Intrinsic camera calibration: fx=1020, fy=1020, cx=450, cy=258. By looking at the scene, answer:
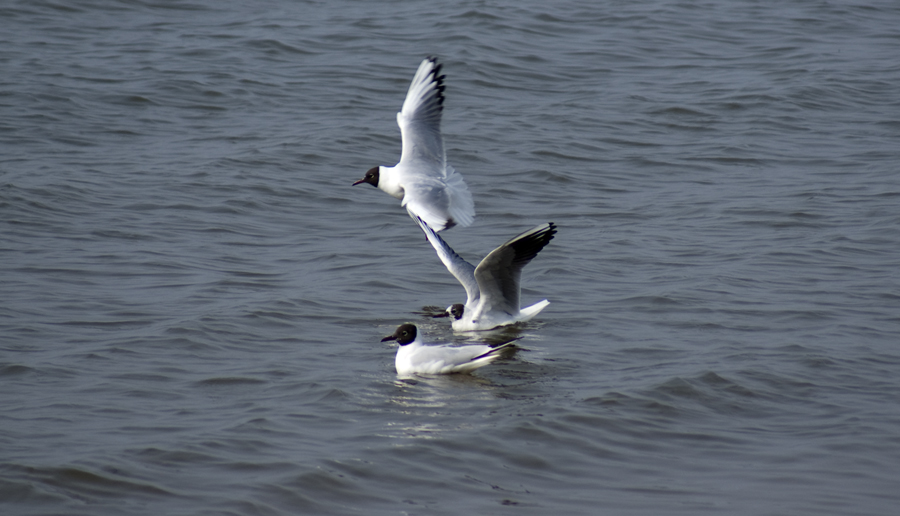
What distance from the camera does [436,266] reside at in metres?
8.49

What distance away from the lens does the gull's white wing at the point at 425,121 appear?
345 inches

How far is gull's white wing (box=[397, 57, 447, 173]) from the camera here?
28.8 ft

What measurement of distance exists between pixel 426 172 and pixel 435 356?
2903 mm

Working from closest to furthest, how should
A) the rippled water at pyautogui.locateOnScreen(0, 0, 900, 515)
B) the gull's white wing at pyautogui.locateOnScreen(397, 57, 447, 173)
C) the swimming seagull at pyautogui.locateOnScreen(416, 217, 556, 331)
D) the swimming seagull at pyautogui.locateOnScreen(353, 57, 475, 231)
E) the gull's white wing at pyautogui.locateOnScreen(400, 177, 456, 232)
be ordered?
the rippled water at pyautogui.locateOnScreen(0, 0, 900, 515) < the swimming seagull at pyautogui.locateOnScreen(416, 217, 556, 331) < the gull's white wing at pyautogui.locateOnScreen(400, 177, 456, 232) < the swimming seagull at pyautogui.locateOnScreen(353, 57, 475, 231) < the gull's white wing at pyautogui.locateOnScreen(397, 57, 447, 173)

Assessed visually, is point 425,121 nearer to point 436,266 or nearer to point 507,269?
point 436,266

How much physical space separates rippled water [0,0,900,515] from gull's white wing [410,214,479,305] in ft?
1.11

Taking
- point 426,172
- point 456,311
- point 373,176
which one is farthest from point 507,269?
point 373,176

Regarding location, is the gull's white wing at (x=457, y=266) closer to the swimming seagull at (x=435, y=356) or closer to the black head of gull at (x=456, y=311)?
the black head of gull at (x=456, y=311)

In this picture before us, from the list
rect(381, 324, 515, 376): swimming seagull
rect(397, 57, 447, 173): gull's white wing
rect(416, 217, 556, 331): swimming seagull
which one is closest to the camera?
rect(381, 324, 515, 376): swimming seagull

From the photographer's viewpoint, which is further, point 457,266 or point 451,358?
point 457,266

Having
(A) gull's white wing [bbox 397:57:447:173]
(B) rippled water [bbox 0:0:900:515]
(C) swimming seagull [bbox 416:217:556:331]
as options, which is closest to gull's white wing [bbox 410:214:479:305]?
(C) swimming seagull [bbox 416:217:556:331]

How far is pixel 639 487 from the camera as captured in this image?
4.45 meters

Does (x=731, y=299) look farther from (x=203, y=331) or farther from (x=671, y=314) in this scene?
(x=203, y=331)

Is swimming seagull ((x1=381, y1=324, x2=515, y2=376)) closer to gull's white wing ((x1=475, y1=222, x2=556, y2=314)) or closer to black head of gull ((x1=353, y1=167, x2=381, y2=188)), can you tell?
gull's white wing ((x1=475, y1=222, x2=556, y2=314))
